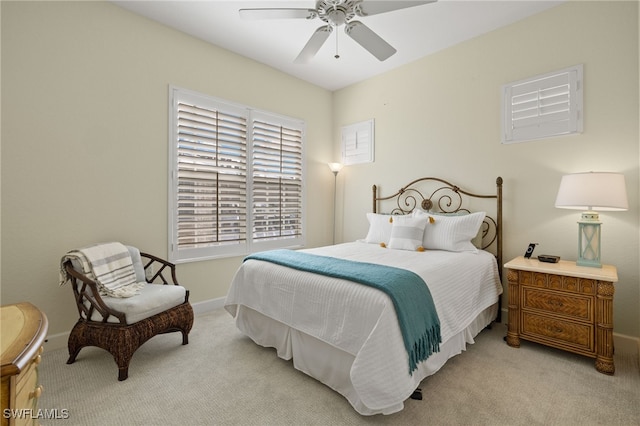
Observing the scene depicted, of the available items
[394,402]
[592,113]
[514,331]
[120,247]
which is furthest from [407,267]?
[120,247]

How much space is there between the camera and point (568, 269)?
7.72 ft

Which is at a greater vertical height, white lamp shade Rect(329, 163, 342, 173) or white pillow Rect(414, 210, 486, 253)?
white lamp shade Rect(329, 163, 342, 173)

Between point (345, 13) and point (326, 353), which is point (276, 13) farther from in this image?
point (326, 353)

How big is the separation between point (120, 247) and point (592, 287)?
3.75 m

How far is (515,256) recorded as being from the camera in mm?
3078

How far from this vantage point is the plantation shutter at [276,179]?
3.91 meters

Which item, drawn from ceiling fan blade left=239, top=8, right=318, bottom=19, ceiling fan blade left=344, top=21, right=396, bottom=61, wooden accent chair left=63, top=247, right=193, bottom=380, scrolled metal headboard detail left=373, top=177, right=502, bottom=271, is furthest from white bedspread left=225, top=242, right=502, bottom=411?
ceiling fan blade left=239, top=8, right=318, bottom=19

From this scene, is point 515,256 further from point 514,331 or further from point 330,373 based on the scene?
point 330,373

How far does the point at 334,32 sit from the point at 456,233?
2.44 m

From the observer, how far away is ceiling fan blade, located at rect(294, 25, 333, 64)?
91.0 inches

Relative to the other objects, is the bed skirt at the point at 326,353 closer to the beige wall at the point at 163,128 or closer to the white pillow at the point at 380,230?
the beige wall at the point at 163,128

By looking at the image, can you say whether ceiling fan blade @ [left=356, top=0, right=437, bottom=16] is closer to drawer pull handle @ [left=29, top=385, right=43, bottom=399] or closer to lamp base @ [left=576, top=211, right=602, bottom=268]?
lamp base @ [left=576, top=211, right=602, bottom=268]

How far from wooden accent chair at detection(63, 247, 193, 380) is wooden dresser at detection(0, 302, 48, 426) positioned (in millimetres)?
1261

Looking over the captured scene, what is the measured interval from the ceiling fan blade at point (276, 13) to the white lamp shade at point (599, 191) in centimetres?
239
